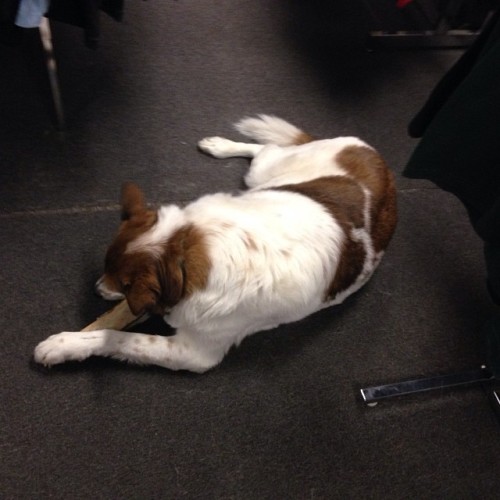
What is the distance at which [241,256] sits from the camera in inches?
56.6

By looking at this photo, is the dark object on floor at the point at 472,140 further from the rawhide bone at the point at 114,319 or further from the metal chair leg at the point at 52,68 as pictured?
the metal chair leg at the point at 52,68

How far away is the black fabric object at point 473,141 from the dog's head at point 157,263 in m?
0.67

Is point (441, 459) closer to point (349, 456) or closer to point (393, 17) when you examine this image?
point (349, 456)

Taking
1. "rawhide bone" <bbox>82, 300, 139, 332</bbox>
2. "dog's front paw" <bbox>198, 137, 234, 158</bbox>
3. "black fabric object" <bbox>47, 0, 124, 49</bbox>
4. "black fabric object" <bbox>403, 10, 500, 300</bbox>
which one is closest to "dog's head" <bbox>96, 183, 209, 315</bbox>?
"rawhide bone" <bbox>82, 300, 139, 332</bbox>

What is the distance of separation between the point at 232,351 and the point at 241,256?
2.15ft

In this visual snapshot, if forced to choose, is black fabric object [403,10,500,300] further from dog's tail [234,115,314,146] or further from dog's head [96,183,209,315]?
dog's tail [234,115,314,146]

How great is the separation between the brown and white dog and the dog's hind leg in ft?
1.61

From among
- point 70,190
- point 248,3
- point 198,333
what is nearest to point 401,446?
point 198,333

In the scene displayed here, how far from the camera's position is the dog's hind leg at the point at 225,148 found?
2.48 meters

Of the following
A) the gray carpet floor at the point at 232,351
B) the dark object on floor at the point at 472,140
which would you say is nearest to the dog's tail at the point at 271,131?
the gray carpet floor at the point at 232,351

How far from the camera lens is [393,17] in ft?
11.4

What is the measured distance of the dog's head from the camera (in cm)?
138

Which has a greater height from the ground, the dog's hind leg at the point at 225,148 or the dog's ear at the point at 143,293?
the dog's ear at the point at 143,293

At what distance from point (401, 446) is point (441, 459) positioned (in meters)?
0.17
